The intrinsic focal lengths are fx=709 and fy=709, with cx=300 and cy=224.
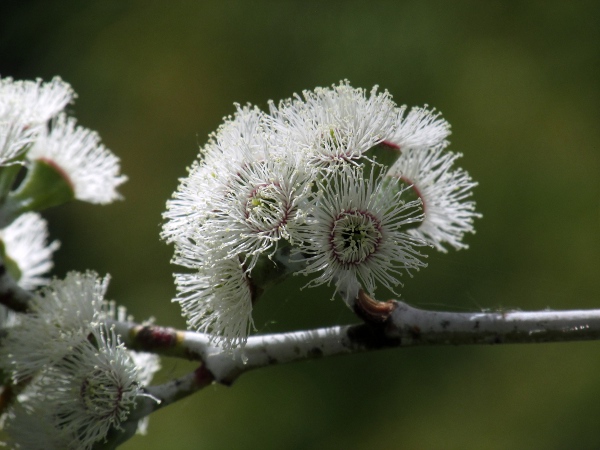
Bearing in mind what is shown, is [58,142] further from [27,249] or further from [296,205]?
[296,205]

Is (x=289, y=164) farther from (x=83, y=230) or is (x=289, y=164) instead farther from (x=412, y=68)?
(x=83, y=230)

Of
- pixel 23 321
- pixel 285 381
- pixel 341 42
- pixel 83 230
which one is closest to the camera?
pixel 23 321

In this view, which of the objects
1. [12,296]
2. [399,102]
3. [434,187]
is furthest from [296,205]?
[399,102]

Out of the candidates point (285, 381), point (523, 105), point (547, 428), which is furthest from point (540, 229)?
point (285, 381)

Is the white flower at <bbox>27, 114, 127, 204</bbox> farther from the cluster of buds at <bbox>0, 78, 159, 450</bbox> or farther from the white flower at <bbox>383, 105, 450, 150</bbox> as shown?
the white flower at <bbox>383, 105, 450, 150</bbox>

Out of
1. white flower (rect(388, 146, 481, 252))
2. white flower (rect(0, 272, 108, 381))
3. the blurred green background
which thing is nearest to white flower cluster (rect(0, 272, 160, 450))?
white flower (rect(0, 272, 108, 381))

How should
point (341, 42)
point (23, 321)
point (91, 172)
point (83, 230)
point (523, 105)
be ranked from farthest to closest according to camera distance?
1. point (83, 230)
2. point (341, 42)
3. point (523, 105)
4. point (91, 172)
5. point (23, 321)

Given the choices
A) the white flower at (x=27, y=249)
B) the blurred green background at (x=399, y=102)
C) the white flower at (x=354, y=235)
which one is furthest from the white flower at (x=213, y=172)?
the blurred green background at (x=399, y=102)

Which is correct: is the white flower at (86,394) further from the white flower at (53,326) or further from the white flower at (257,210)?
the white flower at (257,210)
